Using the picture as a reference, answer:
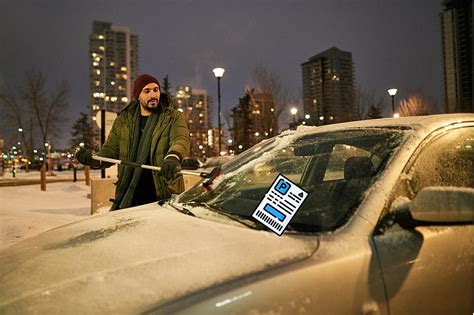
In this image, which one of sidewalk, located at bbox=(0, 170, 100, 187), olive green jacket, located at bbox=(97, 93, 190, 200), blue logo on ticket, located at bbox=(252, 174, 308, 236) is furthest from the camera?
sidewalk, located at bbox=(0, 170, 100, 187)

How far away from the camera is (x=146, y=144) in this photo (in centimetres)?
359

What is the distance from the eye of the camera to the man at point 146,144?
3.53m

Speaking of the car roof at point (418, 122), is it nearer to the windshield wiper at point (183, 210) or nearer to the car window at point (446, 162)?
the car window at point (446, 162)

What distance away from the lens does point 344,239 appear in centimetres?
161

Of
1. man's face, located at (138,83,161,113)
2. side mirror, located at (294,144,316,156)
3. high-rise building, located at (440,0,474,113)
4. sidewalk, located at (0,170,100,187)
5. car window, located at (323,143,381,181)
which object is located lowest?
sidewalk, located at (0,170,100,187)

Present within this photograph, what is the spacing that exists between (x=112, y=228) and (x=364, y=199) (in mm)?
1268

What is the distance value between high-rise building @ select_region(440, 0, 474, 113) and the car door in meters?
25.0

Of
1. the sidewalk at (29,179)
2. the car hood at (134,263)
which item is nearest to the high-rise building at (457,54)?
the sidewalk at (29,179)

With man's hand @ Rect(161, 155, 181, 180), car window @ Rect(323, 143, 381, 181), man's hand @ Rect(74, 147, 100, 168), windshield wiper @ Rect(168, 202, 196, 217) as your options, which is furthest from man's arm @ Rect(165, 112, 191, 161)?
car window @ Rect(323, 143, 381, 181)

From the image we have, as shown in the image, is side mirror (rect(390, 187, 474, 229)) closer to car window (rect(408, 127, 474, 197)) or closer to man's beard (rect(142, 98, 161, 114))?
car window (rect(408, 127, 474, 197))

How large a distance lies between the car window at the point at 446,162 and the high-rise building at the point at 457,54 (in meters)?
24.5

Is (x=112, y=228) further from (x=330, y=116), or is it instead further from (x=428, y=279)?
(x=330, y=116)

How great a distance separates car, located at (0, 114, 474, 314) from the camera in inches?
53.4

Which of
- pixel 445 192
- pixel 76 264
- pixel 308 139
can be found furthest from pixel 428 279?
pixel 76 264
